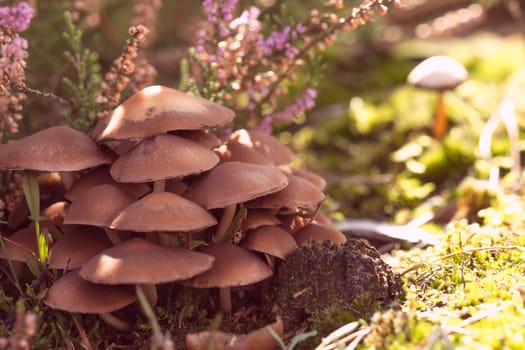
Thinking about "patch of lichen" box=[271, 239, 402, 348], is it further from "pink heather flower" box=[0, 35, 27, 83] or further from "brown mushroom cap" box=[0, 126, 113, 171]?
"pink heather flower" box=[0, 35, 27, 83]

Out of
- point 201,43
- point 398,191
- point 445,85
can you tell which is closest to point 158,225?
point 201,43

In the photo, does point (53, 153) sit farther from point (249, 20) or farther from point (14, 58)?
point (249, 20)

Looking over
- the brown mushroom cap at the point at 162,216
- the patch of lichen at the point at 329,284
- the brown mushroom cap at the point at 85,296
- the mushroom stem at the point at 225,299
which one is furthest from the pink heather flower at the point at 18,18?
the patch of lichen at the point at 329,284

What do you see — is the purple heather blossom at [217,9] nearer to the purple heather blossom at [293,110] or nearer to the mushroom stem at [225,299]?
the purple heather blossom at [293,110]

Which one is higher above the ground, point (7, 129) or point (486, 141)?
point (7, 129)

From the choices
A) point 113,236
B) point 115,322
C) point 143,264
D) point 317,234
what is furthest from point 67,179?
point 317,234

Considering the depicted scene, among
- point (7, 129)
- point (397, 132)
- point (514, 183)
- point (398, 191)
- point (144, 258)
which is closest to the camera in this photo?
point (144, 258)

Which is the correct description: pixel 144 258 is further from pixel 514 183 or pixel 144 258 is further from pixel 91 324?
pixel 514 183
